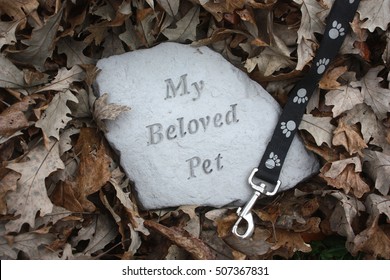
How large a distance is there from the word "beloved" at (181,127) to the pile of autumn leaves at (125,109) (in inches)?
5.3

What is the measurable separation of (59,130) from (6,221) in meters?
0.32

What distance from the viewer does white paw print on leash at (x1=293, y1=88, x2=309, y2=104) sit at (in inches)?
78.5

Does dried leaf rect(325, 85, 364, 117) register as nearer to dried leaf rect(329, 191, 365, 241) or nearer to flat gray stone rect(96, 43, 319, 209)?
flat gray stone rect(96, 43, 319, 209)

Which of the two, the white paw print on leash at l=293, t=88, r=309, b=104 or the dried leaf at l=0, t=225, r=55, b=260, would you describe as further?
the white paw print on leash at l=293, t=88, r=309, b=104

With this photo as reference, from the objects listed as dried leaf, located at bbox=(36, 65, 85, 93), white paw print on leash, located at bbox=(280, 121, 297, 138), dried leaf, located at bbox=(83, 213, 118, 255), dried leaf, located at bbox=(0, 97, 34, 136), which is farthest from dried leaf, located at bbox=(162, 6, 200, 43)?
dried leaf, located at bbox=(83, 213, 118, 255)

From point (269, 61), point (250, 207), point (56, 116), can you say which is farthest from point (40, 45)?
point (250, 207)

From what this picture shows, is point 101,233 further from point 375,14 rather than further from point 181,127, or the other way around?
point 375,14

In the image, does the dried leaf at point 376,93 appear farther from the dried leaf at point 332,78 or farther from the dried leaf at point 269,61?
the dried leaf at point 269,61

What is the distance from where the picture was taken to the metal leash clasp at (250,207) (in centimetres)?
194

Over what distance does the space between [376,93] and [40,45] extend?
1083mm

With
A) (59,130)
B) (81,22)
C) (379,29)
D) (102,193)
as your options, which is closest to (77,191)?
(102,193)

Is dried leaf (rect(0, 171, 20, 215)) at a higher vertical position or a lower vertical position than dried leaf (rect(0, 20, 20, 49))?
lower

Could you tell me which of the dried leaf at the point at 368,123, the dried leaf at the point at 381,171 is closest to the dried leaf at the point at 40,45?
the dried leaf at the point at 368,123

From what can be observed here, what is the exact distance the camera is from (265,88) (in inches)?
81.5
